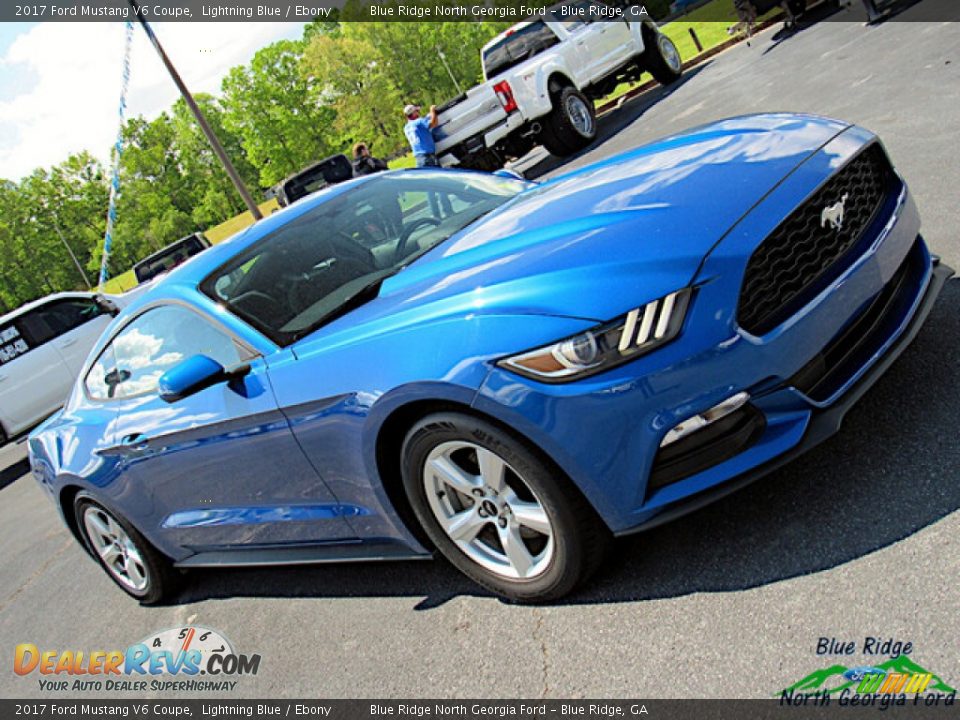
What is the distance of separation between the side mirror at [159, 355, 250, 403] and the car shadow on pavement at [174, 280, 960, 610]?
1222mm

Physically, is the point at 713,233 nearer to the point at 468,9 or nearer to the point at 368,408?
the point at 368,408

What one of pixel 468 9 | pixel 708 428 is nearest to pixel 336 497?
pixel 708 428

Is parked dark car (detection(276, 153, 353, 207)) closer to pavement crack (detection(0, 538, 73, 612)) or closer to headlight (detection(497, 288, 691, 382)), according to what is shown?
pavement crack (detection(0, 538, 73, 612))

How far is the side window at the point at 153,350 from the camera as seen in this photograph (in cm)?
380

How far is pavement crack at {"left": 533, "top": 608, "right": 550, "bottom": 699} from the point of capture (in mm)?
2746

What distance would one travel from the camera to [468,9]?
47000 millimetres

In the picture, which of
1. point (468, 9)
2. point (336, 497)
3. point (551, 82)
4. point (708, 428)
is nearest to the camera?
point (708, 428)

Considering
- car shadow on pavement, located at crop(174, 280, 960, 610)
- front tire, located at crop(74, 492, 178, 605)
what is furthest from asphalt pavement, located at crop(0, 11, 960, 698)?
front tire, located at crop(74, 492, 178, 605)

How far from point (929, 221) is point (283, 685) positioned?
4140 mm

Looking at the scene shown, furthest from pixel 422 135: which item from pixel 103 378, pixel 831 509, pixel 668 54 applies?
pixel 831 509

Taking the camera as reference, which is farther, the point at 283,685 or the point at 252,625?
the point at 252,625

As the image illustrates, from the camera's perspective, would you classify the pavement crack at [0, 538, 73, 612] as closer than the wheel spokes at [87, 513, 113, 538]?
No

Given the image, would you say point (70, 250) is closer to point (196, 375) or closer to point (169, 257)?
point (169, 257)

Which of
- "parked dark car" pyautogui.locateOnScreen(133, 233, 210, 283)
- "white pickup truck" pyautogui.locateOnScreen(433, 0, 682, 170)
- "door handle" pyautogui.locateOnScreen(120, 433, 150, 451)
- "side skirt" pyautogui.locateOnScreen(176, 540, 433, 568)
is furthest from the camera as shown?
"parked dark car" pyautogui.locateOnScreen(133, 233, 210, 283)
